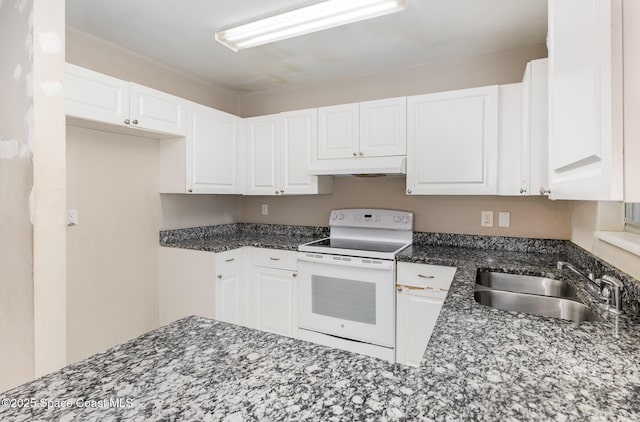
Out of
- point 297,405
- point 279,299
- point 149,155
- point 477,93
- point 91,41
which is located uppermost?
point 91,41

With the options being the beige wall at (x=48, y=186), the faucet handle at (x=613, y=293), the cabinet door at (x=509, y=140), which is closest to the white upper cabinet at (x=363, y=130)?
the cabinet door at (x=509, y=140)

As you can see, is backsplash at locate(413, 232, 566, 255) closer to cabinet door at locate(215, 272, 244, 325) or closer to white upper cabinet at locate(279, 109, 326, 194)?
white upper cabinet at locate(279, 109, 326, 194)

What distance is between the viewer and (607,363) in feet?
2.58

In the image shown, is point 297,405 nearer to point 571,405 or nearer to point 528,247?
point 571,405

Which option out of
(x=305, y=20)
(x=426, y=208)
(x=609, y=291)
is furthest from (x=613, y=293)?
(x=305, y=20)

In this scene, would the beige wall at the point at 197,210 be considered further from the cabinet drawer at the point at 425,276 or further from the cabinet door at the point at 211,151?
the cabinet drawer at the point at 425,276

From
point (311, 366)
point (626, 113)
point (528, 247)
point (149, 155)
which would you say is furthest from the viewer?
point (149, 155)

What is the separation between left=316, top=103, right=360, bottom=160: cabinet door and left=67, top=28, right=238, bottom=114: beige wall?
1232mm

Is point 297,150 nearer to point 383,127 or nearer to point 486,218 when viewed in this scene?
point 383,127

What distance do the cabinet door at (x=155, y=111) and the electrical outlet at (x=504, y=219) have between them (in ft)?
8.47

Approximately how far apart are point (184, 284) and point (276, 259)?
777 mm

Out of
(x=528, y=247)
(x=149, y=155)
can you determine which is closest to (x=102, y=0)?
(x=149, y=155)

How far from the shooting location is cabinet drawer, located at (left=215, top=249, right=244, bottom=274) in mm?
2586

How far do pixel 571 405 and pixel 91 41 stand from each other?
3086 mm
